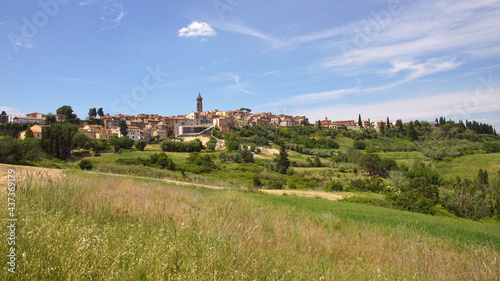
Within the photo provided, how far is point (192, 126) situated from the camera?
92.1 m

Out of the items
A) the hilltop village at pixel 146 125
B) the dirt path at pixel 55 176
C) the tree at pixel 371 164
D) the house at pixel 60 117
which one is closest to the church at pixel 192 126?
the hilltop village at pixel 146 125

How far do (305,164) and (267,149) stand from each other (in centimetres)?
1806

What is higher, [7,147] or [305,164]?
[7,147]

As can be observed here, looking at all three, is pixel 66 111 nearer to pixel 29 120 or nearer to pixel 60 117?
pixel 60 117

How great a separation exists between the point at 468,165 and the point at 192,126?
74607mm

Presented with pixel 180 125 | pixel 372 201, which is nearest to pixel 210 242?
pixel 372 201

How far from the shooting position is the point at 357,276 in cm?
350

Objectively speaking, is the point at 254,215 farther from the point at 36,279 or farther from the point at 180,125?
the point at 180,125

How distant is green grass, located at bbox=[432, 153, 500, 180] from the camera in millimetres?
49928

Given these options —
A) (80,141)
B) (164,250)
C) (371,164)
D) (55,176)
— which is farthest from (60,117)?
(164,250)

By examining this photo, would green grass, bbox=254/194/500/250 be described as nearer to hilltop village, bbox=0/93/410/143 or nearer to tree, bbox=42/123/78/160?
tree, bbox=42/123/78/160

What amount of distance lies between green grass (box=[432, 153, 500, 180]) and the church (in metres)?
63.1

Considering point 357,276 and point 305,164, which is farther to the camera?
point 305,164

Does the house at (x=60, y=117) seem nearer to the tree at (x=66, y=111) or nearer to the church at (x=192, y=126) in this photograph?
the tree at (x=66, y=111)
